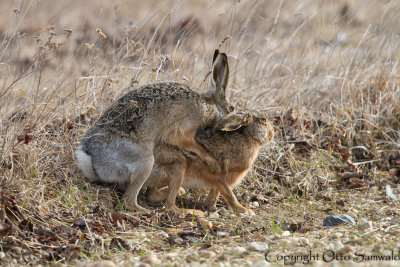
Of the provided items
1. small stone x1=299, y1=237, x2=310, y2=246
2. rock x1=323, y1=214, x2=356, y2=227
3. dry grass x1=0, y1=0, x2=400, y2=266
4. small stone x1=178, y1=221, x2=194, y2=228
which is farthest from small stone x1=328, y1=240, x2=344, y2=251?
dry grass x1=0, y1=0, x2=400, y2=266

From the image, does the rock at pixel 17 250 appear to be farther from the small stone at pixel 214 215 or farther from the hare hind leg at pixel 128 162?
the small stone at pixel 214 215

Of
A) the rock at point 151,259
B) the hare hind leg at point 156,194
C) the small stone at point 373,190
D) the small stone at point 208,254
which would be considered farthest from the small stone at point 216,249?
the small stone at point 373,190

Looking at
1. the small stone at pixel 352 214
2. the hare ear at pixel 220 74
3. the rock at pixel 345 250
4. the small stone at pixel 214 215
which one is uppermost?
the hare ear at pixel 220 74

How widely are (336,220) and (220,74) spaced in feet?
5.44

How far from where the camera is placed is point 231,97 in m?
6.34

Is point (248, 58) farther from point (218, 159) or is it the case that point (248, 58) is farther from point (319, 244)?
point (319, 244)

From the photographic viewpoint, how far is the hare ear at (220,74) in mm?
5309

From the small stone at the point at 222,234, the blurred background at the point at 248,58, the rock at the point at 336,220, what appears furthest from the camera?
the blurred background at the point at 248,58

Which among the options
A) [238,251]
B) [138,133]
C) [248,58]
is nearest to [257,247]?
[238,251]

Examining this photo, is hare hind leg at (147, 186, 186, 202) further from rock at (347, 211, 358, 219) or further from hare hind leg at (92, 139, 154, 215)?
rock at (347, 211, 358, 219)

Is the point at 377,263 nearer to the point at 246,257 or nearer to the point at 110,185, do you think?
the point at 246,257

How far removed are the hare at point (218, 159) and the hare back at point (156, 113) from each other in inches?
6.4

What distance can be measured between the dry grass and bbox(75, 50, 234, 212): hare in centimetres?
20

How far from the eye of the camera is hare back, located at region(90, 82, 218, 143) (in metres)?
4.94
